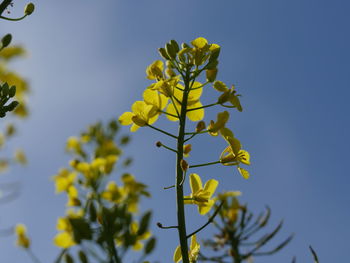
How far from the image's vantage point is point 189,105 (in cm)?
215

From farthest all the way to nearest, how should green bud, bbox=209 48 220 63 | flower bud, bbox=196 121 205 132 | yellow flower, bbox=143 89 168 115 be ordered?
green bud, bbox=209 48 220 63, yellow flower, bbox=143 89 168 115, flower bud, bbox=196 121 205 132

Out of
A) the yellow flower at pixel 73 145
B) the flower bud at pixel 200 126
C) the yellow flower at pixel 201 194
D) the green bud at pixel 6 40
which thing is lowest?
the yellow flower at pixel 201 194

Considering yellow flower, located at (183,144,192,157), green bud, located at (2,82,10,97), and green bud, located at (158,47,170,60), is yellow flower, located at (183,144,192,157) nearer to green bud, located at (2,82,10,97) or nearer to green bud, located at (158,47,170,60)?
green bud, located at (158,47,170,60)

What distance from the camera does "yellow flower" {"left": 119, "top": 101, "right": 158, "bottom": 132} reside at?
2027mm

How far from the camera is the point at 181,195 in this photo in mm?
1611

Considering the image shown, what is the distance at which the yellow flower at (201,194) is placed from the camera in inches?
72.6

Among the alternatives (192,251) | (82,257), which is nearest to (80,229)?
(82,257)

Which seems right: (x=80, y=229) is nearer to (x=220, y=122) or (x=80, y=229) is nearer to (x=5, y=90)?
(x=220, y=122)

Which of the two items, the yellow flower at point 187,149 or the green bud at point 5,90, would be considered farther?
the green bud at point 5,90

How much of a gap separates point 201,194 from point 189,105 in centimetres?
54

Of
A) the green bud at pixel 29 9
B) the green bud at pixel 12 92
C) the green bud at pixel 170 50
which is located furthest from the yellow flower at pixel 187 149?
the green bud at pixel 29 9

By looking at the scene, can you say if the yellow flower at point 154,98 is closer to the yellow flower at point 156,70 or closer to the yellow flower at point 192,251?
the yellow flower at point 156,70

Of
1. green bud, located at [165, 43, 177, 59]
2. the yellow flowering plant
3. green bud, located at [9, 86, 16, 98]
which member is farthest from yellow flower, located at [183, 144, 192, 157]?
green bud, located at [9, 86, 16, 98]

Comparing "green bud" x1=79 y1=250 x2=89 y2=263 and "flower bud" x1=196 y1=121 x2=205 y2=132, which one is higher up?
"flower bud" x1=196 y1=121 x2=205 y2=132
